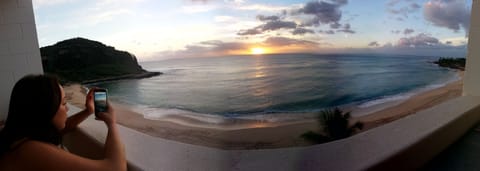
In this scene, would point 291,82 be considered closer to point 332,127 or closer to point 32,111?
point 332,127

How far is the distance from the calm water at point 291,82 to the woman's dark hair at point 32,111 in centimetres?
39

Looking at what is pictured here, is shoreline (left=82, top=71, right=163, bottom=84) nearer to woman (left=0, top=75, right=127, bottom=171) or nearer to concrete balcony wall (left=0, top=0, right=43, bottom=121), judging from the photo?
woman (left=0, top=75, right=127, bottom=171)

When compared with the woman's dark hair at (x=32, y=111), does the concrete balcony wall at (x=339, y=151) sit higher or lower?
lower

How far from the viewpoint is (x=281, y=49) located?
3.57 feet

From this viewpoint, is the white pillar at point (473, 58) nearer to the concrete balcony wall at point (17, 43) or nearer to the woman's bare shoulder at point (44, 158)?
the woman's bare shoulder at point (44, 158)

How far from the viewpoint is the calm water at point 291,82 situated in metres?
1.08

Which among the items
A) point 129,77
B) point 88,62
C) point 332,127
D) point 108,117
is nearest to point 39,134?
point 108,117

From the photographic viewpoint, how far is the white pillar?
4.18 ft

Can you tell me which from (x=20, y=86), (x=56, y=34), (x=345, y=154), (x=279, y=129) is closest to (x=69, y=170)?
(x=20, y=86)

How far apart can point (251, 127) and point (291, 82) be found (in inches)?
7.5

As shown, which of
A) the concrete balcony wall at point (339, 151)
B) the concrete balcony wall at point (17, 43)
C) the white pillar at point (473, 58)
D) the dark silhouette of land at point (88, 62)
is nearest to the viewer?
the concrete balcony wall at point (339, 151)

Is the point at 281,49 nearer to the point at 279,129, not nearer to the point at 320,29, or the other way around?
the point at 320,29

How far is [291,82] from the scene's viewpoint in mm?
1083

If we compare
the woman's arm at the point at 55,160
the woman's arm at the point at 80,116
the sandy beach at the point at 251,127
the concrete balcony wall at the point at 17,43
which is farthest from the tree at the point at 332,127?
the concrete balcony wall at the point at 17,43
